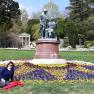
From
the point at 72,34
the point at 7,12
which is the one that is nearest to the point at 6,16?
the point at 7,12

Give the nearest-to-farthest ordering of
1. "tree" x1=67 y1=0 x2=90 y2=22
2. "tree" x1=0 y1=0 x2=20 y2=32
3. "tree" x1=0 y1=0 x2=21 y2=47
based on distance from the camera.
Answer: "tree" x1=0 y1=0 x2=20 y2=32, "tree" x1=0 y1=0 x2=21 y2=47, "tree" x1=67 y1=0 x2=90 y2=22

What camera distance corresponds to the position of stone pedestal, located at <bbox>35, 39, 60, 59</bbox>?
22062 millimetres

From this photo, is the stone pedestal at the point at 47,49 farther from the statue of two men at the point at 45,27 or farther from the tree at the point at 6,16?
the tree at the point at 6,16

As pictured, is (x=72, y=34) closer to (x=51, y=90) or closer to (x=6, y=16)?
(x=6, y=16)

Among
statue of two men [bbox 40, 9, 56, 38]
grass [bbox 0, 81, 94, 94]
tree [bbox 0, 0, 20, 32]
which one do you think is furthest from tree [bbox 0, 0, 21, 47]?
grass [bbox 0, 81, 94, 94]

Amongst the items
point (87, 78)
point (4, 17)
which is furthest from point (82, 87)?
point (4, 17)

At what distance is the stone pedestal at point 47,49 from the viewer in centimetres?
2206

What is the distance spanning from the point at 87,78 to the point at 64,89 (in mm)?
3616

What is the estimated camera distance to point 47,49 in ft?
73.0

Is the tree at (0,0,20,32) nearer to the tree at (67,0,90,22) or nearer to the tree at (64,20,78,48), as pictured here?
the tree at (64,20,78,48)

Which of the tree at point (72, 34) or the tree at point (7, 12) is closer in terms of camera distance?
the tree at point (72, 34)

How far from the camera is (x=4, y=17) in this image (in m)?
81.8

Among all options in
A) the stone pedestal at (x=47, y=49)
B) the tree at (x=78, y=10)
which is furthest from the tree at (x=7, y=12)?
the stone pedestal at (x=47, y=49)

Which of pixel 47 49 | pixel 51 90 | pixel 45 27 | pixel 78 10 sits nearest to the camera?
pixel 51 90
